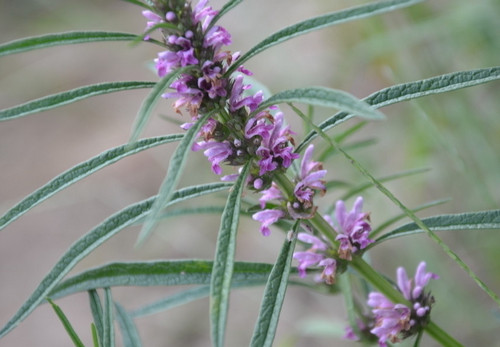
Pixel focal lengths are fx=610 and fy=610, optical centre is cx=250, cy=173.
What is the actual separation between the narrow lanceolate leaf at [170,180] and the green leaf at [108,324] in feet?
0.61

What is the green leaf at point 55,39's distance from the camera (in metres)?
0.53

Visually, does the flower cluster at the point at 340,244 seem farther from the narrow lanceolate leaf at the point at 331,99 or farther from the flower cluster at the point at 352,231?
the narrow lanceolate leaf at the point at 331,99

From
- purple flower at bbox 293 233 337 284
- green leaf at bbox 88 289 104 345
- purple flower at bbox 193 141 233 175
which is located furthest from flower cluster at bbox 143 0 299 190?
green leaf at bbox 88 289 104 345

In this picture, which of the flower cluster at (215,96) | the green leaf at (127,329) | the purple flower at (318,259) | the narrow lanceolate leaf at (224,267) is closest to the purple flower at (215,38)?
the flower cluster at (215,96)

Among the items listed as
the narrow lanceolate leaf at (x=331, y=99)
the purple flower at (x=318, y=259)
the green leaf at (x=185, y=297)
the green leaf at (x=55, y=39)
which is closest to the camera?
the narrow lanceolate leaf at (x=331, y=99)

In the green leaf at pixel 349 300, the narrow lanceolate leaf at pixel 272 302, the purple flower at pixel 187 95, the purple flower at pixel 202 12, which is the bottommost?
the narrow lanceolate leaf at pixel 272 302

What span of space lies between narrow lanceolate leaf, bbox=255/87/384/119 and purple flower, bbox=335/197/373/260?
0.18 m

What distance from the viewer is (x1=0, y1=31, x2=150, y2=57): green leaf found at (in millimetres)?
533

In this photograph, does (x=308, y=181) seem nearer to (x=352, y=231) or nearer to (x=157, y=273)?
(x=352, y=231)

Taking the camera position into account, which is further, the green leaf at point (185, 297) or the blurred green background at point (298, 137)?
the blurred green background at point (298, 137)

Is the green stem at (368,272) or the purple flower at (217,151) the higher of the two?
the purple flower at (217,151)

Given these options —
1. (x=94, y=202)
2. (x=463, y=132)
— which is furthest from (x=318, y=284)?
(x=94, y=202)

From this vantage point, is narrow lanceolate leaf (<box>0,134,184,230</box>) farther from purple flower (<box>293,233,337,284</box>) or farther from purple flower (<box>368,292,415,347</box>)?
purple flower (<box>368,292,415,347</box>)

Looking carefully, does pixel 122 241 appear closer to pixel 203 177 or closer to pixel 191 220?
pixel 191 220
